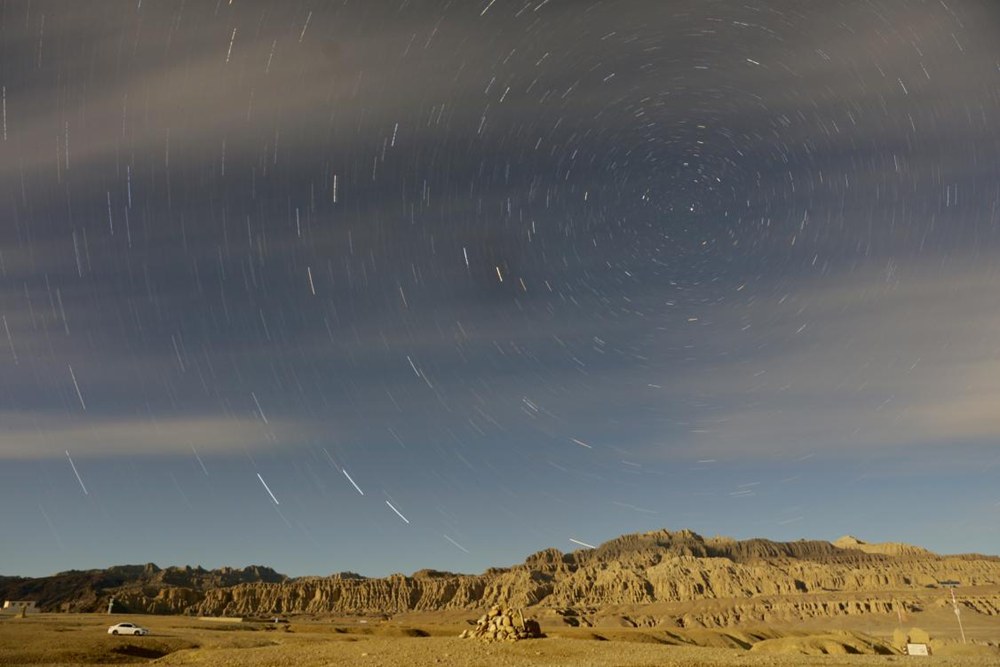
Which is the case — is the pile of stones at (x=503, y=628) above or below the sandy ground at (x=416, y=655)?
above

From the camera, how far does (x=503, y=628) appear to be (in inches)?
1844

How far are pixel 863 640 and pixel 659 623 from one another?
384 ft

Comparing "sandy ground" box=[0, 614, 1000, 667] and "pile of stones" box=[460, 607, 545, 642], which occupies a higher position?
"pile of stones" box=[460, 607, 545, 642]

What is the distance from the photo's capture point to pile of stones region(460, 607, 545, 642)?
4625cm

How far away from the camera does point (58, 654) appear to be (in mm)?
45656

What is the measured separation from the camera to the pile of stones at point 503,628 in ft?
152

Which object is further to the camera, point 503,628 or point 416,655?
point 503,628

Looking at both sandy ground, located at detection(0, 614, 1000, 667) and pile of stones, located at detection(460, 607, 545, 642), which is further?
pile of stones, located at detection(460, 607, 545, 642)

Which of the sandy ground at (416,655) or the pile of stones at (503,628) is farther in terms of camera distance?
the pile of stones at (503,628)

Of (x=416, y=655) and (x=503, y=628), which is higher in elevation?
(x=503, y=628)

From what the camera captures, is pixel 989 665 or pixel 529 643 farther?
pixel 529 643

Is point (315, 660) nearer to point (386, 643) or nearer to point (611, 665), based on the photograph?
point (386, 643)

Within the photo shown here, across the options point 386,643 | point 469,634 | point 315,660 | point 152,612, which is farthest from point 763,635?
point 152,612

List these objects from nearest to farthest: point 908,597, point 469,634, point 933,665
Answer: point 933,665 → point 469,634 → point 908,597
